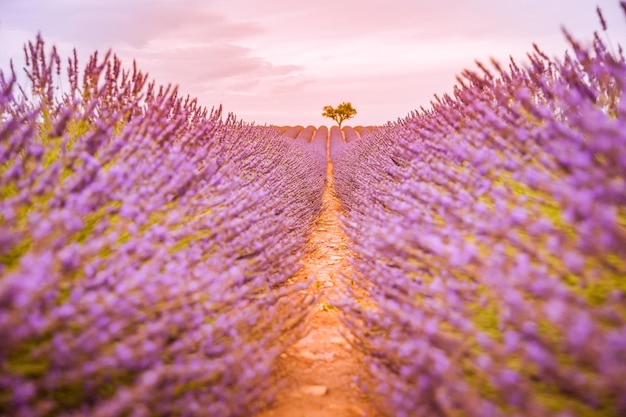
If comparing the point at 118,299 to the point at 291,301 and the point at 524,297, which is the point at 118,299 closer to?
the point at 291,301

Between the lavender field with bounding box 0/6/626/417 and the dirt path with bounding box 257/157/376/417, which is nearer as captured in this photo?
the lavender field with bounding box 0/6/626/417

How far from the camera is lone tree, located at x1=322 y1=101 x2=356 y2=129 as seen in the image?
1453 inches

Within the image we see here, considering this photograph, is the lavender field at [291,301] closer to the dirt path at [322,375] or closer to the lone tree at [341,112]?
the dirt path at [322,375]

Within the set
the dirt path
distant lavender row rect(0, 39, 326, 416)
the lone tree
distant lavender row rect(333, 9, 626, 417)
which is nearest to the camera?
distant lavender row rect(333, 9, 626, 417)

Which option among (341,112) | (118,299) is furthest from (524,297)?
(341,112)

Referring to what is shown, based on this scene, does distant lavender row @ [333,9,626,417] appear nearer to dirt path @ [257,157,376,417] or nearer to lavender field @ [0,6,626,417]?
lavender field @ [0,6,626,417]

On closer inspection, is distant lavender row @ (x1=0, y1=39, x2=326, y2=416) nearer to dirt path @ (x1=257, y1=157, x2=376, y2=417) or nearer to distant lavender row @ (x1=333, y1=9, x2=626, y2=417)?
dirt path @ (x1=257, y1=157, x2=376, y2=417)

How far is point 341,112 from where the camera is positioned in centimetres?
3706

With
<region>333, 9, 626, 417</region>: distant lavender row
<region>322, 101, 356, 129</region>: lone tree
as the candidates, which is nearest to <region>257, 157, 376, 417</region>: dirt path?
Answer: <region>333, 9, 626, 417</region>: distant lavender row

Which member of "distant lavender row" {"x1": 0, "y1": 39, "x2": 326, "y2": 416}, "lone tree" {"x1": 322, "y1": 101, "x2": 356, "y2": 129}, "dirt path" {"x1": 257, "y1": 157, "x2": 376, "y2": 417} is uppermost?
"lone tree" {"x1": 322, "y1": 101, "x2": 356, "y2": 129}

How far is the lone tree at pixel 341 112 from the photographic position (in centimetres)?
3691

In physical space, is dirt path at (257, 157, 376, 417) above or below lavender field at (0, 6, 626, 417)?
below

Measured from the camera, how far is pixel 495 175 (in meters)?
2.04

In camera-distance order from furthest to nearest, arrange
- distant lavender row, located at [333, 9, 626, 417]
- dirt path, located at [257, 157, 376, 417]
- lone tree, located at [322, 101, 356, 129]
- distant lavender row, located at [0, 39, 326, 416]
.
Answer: lone tree, located at [322, 101, 356, 129], dirt path, located at [257, 157, 376, 417], distant lavender row, located at [0, 39, 326, 416], distant lavender row, located at [333, 9, 626, 417]
